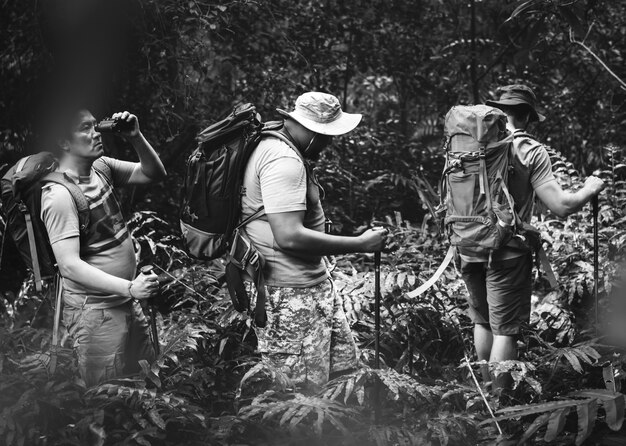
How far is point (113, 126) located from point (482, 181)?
2.09 metres

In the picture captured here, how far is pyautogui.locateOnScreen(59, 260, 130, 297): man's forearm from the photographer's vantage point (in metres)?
3.77

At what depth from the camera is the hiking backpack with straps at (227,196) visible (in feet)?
12.6

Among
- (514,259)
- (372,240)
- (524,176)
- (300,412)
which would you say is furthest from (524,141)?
(300,412)

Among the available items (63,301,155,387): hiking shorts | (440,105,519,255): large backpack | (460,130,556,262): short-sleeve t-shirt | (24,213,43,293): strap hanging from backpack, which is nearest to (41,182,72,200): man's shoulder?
(24,213,43,293): strap hanging from backpack

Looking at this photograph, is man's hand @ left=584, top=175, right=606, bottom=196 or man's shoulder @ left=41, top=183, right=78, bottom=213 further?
man's hand @ left=584, top=175, right=606, bottom=196

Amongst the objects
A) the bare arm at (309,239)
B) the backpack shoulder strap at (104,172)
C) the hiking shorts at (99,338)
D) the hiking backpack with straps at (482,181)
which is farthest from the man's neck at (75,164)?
the hiking backpack with straps at (482,181)

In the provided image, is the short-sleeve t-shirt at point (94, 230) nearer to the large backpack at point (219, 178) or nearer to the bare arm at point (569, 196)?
the large backpack at point (219, 178)

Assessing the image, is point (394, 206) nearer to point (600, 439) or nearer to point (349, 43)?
point (349, 43)

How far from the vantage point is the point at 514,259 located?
4.64 m

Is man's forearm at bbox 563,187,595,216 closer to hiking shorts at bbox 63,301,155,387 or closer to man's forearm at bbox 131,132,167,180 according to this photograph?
man's forearm at bbox 131,132,167,180

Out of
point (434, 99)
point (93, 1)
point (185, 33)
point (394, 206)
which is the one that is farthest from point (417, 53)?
point (93, 1)

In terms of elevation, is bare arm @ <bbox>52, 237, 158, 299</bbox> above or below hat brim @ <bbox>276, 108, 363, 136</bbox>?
below

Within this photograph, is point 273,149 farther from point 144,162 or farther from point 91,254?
point 91,254

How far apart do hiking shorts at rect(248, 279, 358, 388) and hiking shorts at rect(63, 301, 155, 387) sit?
30.1 inches
